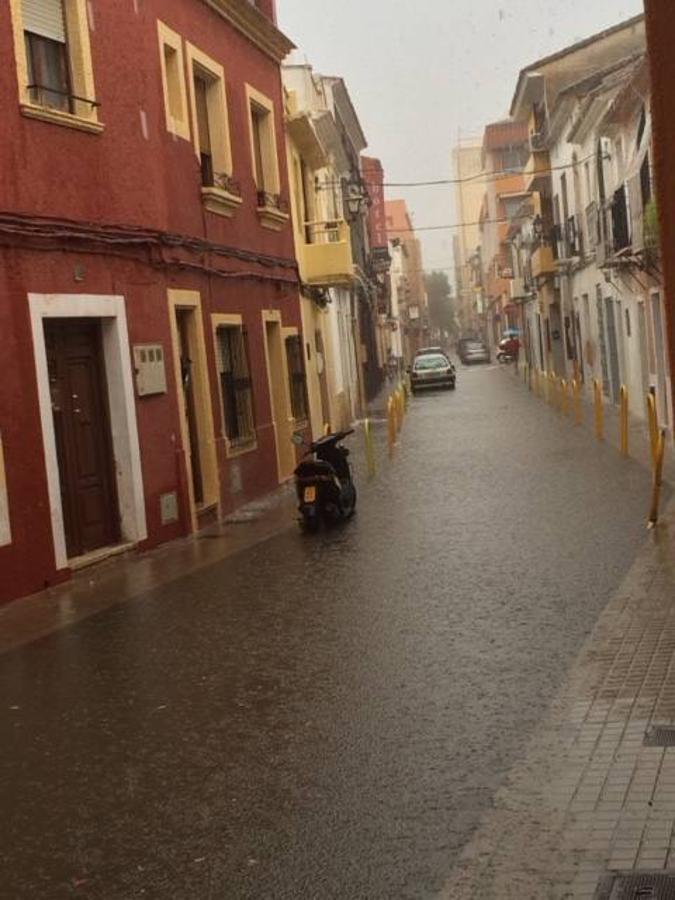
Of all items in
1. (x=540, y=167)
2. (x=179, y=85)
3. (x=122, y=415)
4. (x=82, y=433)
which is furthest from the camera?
(x=540, y=167)

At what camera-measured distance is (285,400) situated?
69.3ft

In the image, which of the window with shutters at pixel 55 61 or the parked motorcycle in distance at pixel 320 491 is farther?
the parked motorcycle in distance at pixel 320 491

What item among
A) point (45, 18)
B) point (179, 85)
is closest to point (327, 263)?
point (179, 85)

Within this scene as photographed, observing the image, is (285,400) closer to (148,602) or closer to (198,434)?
(198,434)

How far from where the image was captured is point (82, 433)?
1306 cm

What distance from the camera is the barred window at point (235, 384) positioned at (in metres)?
17.8

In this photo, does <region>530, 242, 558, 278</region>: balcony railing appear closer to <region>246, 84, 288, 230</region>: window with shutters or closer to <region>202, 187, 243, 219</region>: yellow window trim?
<region>246, 84, 288, 230</region>: window with shutters

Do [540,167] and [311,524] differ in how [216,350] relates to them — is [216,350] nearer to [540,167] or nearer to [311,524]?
[311,524]

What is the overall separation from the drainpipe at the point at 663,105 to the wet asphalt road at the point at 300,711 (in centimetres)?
263

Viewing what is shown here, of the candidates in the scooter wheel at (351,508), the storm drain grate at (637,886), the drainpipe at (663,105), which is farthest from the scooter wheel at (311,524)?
the storm drain grate at (637,886)

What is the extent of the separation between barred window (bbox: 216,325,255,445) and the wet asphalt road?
4.44m

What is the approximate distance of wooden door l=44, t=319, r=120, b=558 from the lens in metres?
12.6

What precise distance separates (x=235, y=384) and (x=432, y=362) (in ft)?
108

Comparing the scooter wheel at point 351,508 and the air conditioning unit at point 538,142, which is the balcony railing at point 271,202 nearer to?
the scooter wheel at point 351,508
